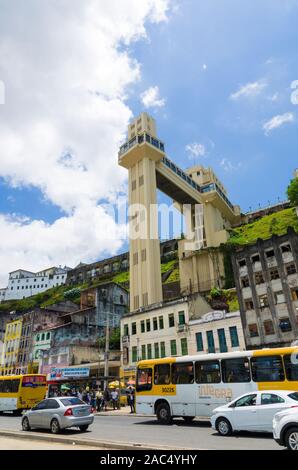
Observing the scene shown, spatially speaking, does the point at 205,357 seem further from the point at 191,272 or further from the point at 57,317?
the point at 57,317

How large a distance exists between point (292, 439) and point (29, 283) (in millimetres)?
141275

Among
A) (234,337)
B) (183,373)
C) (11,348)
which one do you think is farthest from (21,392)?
(11,348)

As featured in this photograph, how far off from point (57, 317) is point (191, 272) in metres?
26.2

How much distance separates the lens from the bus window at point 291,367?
14961 mm

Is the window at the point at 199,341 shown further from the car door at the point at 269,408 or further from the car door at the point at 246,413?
the car door at the point at 269,408

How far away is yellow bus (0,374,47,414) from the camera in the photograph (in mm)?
25078

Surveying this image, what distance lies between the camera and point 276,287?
37.8 metres

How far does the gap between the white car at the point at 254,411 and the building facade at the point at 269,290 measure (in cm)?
2431

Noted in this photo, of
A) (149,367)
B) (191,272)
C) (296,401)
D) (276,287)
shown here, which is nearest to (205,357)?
(149,367)

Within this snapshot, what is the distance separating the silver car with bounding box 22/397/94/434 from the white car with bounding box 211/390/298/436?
18.6ft

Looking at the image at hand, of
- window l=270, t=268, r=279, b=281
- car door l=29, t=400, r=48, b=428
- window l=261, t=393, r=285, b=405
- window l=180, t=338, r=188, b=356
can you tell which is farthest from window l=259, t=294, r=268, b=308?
car door l=29, t=400, r=48, b=428

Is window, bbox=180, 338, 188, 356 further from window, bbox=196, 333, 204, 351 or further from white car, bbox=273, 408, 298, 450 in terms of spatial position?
white car, bbox=273, 408, 298, 450

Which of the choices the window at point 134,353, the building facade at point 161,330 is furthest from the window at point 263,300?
the window at point 134,353

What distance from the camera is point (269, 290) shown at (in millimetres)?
38125
